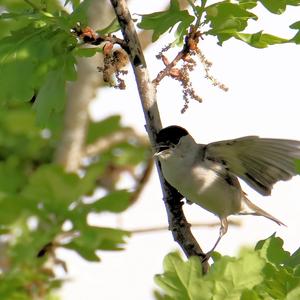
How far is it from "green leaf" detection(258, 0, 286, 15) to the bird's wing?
84 centimetres

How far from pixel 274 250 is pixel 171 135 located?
4.71 ft

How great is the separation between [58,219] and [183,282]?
3023mm

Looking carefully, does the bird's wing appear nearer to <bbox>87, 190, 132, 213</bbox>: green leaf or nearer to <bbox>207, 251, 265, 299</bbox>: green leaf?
<bbox>87, 190, 132, 213</bbox>: green leaf

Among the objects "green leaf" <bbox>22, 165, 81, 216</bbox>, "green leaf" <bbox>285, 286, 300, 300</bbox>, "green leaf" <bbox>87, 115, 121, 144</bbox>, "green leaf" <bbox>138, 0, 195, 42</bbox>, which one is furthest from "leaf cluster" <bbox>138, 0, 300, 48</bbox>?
"green leaf" <bbox>87, 115, 121, 144</bbox>

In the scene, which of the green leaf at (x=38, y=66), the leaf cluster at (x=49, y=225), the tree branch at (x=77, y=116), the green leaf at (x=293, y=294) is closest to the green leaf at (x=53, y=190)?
the leaf cluster at (x=49, y=225)

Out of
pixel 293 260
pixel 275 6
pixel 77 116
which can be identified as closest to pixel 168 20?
pixel 275 6

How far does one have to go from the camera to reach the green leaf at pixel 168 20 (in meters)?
4.88

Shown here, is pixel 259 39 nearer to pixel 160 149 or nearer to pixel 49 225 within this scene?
pixel 160 149

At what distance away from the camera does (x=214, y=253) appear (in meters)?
4.71

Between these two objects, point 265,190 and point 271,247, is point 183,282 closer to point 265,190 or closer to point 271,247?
point 271,247

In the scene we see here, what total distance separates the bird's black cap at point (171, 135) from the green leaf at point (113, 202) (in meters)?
0.81

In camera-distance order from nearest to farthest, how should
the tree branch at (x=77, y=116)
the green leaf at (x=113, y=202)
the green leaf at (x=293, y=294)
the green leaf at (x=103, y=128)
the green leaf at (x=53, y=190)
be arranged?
the green leaf at (x=293, y=294), the green leaf at (x=113, y=202), the green leaf at (x=53, y=190), the tree branch at (x=77, y=116), the green leaf at (x=103, y=128)

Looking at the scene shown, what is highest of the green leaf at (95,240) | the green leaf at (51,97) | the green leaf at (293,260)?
the green leaf at (51,97)

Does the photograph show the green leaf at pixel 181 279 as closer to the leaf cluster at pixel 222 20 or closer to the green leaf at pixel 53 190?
the leaf cluster at pixel 222 20
